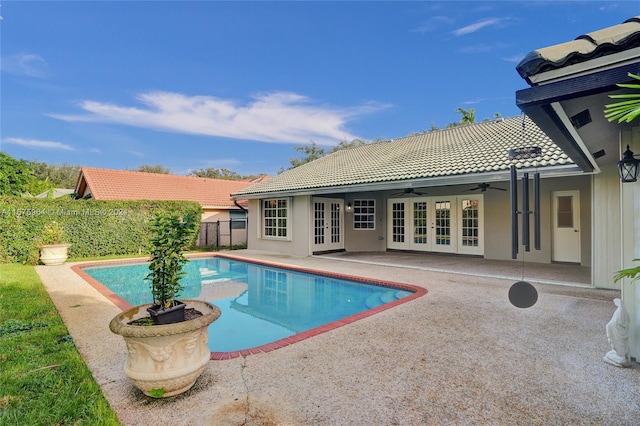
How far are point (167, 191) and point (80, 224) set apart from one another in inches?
307

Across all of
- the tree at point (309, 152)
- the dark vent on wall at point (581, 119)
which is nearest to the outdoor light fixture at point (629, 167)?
the dark vent on wall at point (581, 119)

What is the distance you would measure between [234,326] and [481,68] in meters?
17.7

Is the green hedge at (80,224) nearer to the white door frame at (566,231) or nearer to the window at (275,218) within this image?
the window at (275,218)

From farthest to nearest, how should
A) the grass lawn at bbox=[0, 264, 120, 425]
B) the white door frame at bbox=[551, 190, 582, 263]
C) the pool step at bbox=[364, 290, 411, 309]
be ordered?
the white door frame at bbox=[551, 190, 582, 263] < the pool step at bbox=[364, 290, 411, 309] < the grass lawn at bbox=[0, 264, 120, 425]

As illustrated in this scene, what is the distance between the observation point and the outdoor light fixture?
3687 mm

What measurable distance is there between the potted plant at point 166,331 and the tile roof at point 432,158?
7.71 m

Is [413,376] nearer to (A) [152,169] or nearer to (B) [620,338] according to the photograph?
(B) [620,338]

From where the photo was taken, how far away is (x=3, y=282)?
7777 millimetres

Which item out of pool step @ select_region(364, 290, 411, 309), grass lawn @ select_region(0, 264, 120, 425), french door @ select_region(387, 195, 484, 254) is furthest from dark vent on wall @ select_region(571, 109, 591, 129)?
french door @ select_region(387, 195, 484, 254)

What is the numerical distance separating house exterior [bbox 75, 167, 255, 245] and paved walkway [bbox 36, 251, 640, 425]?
45.2ft

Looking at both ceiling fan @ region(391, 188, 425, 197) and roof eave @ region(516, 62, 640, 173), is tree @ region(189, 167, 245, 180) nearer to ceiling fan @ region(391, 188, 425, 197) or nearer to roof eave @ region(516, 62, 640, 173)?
ceiling fan @ region(391, 188, 425, 197)

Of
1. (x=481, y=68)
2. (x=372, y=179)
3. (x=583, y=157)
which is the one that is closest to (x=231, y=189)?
(x=372, y=179)

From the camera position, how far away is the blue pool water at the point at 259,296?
5780 mm

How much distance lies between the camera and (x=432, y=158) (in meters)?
11.5
